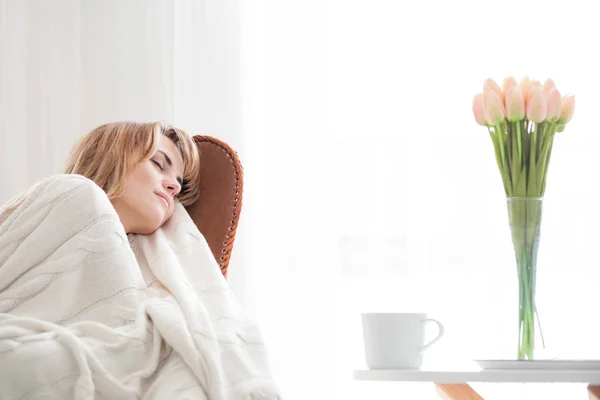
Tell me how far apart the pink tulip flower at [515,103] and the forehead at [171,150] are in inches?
25.8

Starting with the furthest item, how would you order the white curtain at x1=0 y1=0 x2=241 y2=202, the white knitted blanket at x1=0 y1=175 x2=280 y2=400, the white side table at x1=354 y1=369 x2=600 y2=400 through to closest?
the white curtain at x1=0 y1=0 x2=241 y2=202 < the white side table at x1=354 y1=369 x2=600 y2=400 < the white knitted blanket at x1=0 y1=175 x2=280 y2=400

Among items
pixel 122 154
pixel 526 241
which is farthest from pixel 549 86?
pixel 122 154

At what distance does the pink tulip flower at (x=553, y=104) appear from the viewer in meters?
1.44

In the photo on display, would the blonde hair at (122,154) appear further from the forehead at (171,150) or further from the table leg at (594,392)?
the table leg at (594,392)

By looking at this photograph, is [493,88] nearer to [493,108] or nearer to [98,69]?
[493,108]

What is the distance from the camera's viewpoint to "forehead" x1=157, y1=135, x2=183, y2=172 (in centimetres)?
165

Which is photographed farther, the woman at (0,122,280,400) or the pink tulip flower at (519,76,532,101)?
the pink tulip flower at (519,76,532,101)

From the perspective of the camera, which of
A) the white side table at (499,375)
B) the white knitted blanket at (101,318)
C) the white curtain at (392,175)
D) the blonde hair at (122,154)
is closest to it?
the white knitted blanket at (101,318)

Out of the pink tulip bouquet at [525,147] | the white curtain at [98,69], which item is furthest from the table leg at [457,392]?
the white curtain at [98,69]

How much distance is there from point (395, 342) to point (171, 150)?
2.03 feet

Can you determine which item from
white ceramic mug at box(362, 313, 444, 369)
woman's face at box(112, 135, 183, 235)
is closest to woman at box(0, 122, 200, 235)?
woman's face at box(112, 135, 183, 235)

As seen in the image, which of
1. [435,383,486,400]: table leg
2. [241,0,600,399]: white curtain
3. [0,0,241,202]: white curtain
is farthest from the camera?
[0,0,241,202]: white curtain

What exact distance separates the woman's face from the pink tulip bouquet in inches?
23.9

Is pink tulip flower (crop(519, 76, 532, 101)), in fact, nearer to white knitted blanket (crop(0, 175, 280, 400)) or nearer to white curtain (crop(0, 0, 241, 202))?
white knitted blanket (crop(0, 175, 280, 400))
